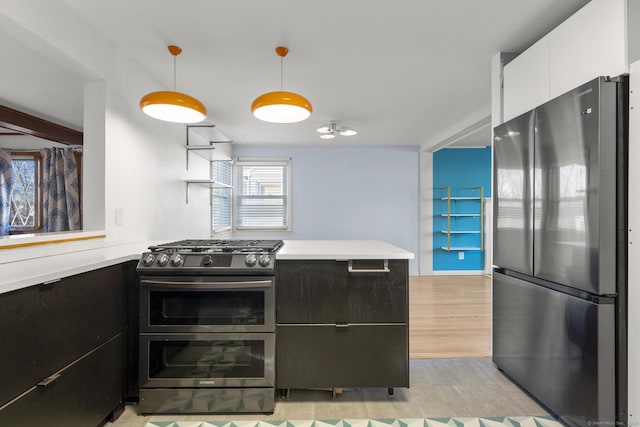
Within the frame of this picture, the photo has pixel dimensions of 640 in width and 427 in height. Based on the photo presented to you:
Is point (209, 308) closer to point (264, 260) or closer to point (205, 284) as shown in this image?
point (205, 284)

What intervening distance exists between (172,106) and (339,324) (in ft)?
5.33

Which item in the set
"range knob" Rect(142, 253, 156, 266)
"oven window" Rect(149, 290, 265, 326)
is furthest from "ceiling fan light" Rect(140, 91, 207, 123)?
"oven window" Rect(149, 290, 265, 326)

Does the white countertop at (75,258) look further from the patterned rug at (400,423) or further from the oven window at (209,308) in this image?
the patterned rug at (400,423)

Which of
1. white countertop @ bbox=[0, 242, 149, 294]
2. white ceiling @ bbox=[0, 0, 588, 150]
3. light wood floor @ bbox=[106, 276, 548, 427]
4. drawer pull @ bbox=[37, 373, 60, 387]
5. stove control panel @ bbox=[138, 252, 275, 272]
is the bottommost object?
light wood floor @ bbox=[106, 276, 548, 427]

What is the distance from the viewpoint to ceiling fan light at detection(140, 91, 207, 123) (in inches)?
71.0

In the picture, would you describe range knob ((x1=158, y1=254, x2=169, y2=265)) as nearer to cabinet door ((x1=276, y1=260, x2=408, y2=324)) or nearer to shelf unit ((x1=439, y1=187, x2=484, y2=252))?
cabinet door ((x1=276, y1=260, x2=408, y2=324))

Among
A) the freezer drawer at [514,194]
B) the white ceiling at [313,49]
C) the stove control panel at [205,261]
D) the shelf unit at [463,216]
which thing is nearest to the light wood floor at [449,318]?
the shelf unit at [463,216]

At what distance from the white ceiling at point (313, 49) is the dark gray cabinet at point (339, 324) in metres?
1.52

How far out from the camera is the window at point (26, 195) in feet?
13.1

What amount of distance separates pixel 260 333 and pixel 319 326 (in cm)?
34

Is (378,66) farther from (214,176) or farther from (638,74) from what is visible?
(214,176)

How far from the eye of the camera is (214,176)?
4605 millimetres

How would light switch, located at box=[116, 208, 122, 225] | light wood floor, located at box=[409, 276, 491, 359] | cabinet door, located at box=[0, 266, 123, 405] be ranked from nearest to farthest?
cabinet door, located at box=[0, 266, 123, 405] < light switch, located at box=[116, 208, 122, 225] < light wood floor, located at box=[409, 276, 491, 359]

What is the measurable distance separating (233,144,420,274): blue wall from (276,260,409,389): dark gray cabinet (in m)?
3.90
